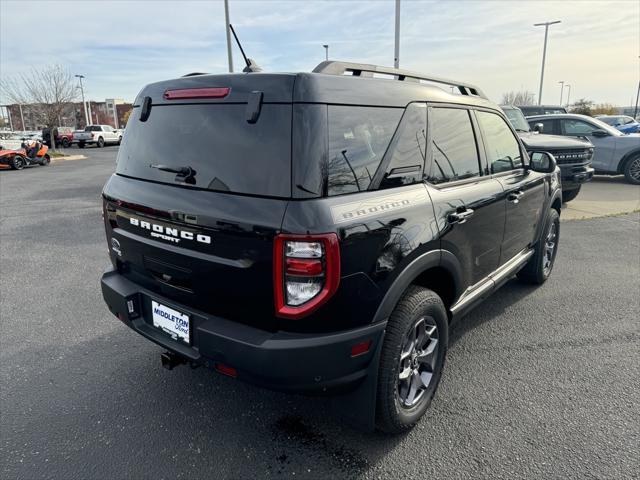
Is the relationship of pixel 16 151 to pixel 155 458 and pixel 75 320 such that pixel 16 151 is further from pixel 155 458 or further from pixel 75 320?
pixel 155 458

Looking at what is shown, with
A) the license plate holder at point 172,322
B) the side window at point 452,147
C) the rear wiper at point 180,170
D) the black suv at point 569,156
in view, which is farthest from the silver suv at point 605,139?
the license plate holder at point 172,322

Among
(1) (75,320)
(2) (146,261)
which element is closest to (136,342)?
(1) (75,320)

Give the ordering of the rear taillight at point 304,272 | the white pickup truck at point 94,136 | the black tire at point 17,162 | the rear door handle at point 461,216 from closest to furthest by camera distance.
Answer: the rear taillight at point 304,272, the rear door handle at point 461,216, the black tire at point 17,162, the white pickup truck at point 94,136

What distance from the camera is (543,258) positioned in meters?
4.67

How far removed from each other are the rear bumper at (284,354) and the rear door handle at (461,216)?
2.86 feet

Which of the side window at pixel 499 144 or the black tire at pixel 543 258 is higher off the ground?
the side window at pixel 499 144

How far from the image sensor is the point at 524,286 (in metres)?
4.84

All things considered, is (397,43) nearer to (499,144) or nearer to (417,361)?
(499,144)

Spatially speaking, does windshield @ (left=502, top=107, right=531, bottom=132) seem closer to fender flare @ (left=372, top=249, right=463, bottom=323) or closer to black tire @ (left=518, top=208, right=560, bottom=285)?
black tire @ (left=518, top=208, right=560, bottom=285)

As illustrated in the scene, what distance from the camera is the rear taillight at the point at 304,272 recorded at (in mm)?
1900

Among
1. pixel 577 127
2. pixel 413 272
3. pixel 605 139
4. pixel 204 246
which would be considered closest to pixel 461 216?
pixel 413 272

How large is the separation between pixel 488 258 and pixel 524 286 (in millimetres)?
1876

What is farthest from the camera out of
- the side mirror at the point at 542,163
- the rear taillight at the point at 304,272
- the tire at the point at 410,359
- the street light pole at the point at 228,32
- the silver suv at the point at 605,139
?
the street light pole at the point at 228,32

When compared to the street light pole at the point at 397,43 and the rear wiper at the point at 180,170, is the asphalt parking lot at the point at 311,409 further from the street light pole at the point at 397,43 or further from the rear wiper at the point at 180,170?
the street light pole at the point at 397,43
